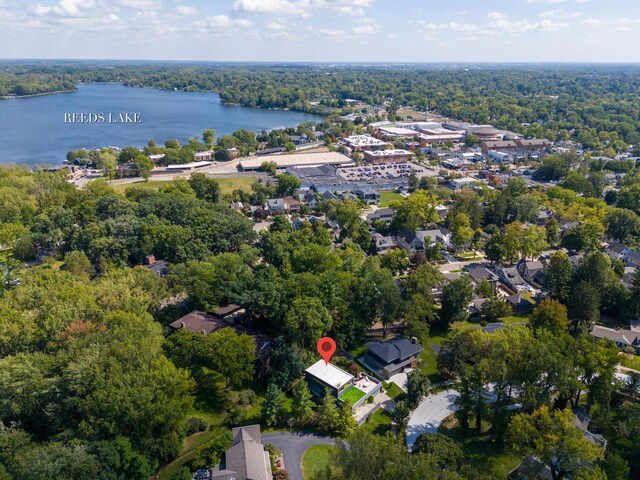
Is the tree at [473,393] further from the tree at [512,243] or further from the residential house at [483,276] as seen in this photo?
the tree at [512,243]

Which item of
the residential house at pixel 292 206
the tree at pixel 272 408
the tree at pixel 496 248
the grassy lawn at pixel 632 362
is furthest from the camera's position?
the residential house at pixel 292 206

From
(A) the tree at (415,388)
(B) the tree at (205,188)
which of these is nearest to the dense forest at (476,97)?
(B) the tree at (205,188)

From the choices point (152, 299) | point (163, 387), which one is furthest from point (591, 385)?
→ point (152, 299)

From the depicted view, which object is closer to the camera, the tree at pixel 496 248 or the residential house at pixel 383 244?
the tree at pixel 496 248

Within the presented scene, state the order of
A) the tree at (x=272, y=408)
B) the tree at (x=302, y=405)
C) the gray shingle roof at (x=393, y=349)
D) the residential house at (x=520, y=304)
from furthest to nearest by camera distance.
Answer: the residential house at (x=520, y=304)
the gray shingle roof at (x=393, y=349)
the tree at (x=302, y=405)
the tree at (x=272, y=408)

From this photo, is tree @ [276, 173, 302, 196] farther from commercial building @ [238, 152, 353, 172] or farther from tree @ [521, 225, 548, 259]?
tree @ [521, 225, 548, 259]

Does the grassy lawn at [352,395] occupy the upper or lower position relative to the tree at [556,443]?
lower

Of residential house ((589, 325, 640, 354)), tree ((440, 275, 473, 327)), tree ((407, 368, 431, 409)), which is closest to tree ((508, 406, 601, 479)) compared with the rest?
tree ((407, 368, 431, 409))

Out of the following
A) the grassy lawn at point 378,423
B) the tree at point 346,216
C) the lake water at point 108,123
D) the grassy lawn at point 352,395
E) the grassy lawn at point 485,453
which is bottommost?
the grassy lawn at point 378,423
